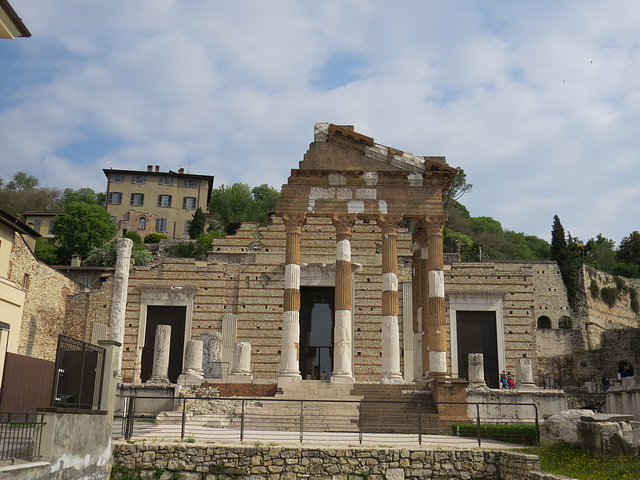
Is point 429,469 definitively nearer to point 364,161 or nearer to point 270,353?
point 364,161

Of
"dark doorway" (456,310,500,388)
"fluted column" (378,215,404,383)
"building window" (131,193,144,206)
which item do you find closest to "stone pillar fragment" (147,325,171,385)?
"fluted column" (378,215,404,383)

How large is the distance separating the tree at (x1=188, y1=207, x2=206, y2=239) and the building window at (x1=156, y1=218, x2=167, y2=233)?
531 centimetres

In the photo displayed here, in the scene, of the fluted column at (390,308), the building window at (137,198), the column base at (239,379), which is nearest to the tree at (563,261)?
the fluted column at (390,308)

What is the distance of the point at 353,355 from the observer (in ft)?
105

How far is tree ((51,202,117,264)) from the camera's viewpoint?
60000mm

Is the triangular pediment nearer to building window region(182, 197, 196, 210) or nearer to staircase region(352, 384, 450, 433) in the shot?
staircase region(352, 384, 450, 433)

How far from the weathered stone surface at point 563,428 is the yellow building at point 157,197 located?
58.1 metres

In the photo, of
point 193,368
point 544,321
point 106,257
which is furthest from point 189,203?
point 193,368

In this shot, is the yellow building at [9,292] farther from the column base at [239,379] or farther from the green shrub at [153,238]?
the green shrub at [153,238]

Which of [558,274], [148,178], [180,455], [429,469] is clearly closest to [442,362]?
[429,469]

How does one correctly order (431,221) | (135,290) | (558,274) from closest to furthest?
(431,221) → (135,290) → (558,274)

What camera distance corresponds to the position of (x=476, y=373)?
2506 centimetres

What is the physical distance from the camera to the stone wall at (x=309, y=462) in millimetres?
15539

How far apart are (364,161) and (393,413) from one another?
10.3 metres
